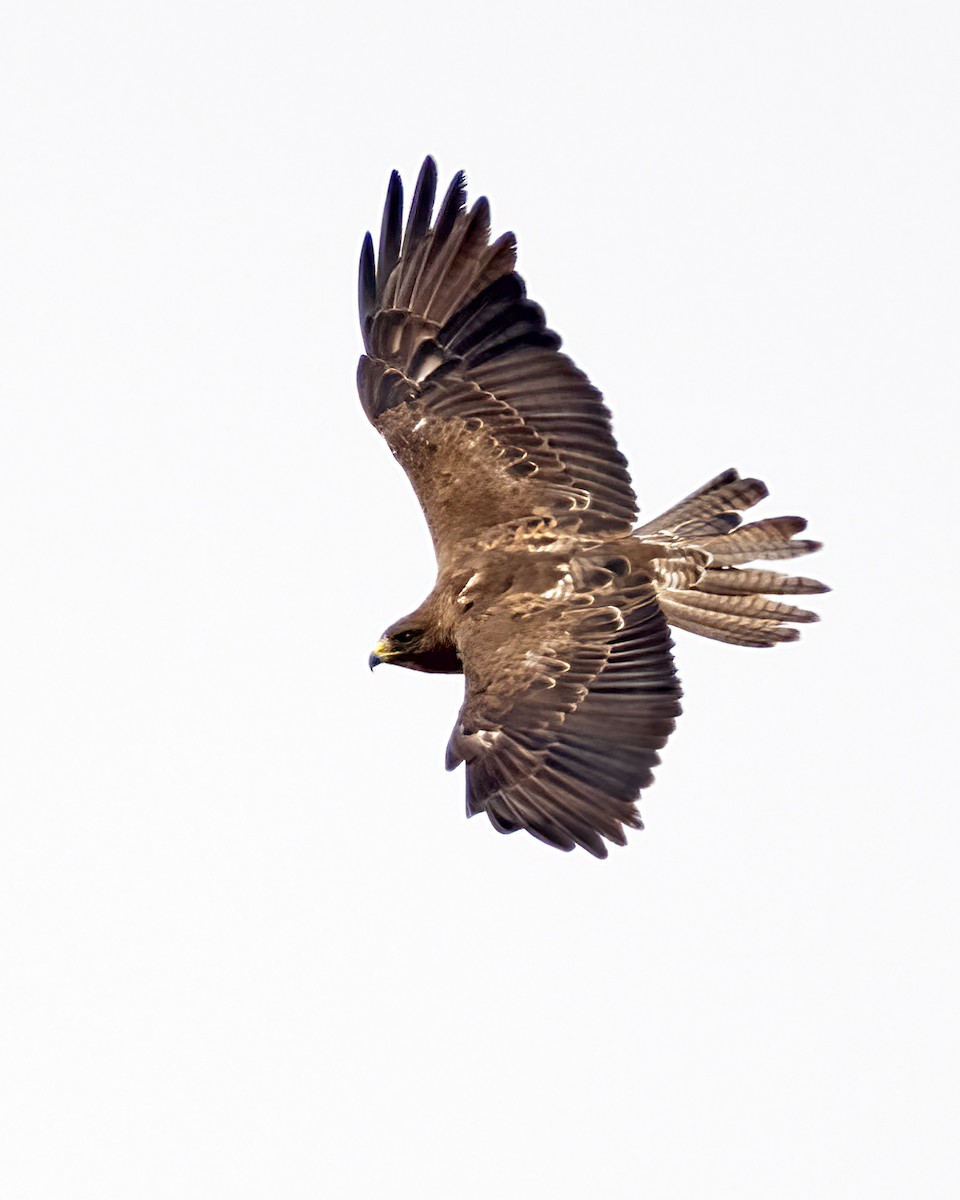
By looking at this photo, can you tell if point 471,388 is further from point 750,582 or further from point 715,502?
point 750,582

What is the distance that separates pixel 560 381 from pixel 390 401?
1.18 meters

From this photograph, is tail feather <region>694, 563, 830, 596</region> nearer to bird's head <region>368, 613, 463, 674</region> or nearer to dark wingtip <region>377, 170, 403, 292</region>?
bird's head <region>368, 613, 463, 674</region>

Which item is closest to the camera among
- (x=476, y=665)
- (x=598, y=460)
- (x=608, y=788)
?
(x=608, y=788)

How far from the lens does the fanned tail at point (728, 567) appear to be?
41.8 feet

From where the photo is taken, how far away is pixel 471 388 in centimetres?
1330

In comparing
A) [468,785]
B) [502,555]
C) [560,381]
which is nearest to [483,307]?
[560,381]

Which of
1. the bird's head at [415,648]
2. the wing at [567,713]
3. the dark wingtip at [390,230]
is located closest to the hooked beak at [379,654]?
the bird's head at [415,648]

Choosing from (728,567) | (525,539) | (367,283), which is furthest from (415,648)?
(367,283)

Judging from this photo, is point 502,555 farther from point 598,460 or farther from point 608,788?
point 608,788

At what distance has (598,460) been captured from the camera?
12.9m

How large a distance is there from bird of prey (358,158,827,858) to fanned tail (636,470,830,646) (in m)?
0.01

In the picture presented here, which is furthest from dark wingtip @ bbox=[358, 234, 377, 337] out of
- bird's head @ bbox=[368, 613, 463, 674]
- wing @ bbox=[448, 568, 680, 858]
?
wing @ bbox=[448, 568, 680, 858]

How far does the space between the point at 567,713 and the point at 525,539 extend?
145cm

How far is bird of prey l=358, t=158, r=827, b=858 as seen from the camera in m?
11.5
